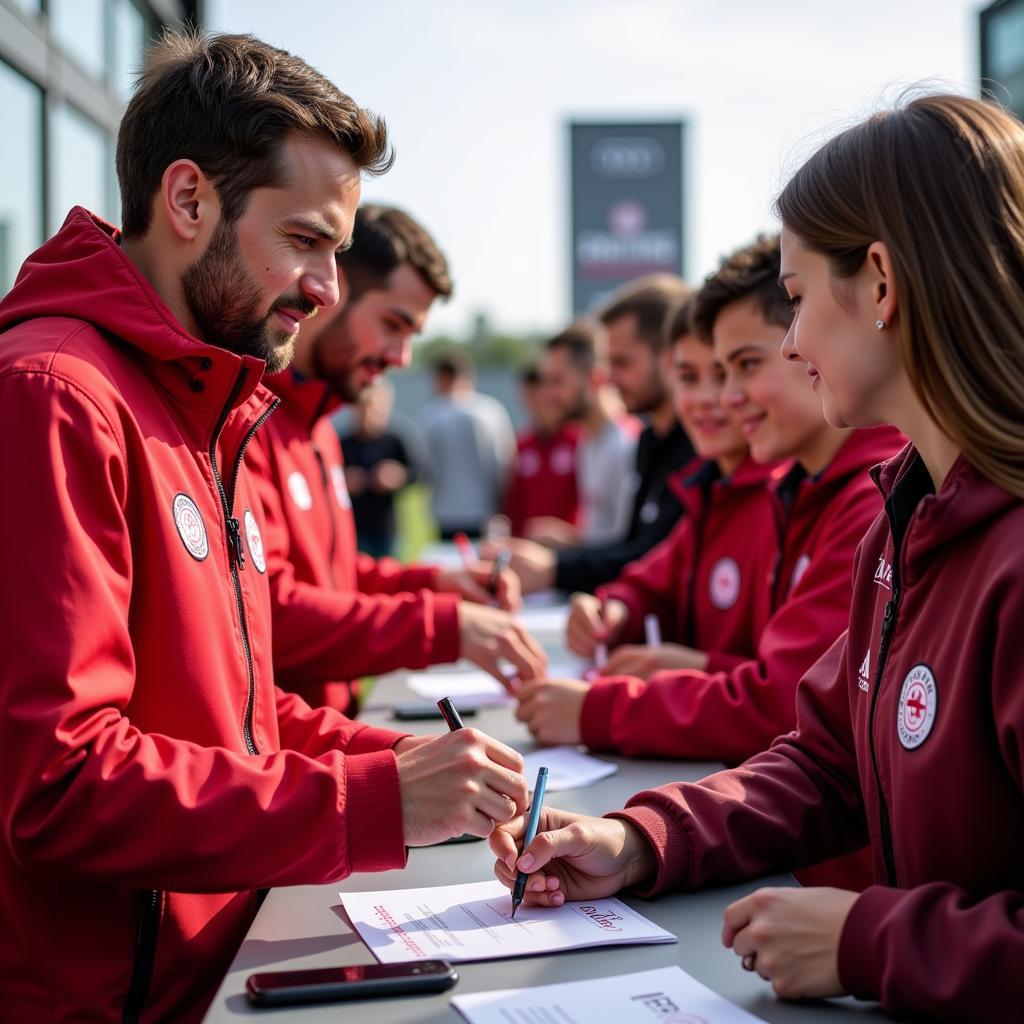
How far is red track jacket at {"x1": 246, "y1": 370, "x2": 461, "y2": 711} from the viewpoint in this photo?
2551mm

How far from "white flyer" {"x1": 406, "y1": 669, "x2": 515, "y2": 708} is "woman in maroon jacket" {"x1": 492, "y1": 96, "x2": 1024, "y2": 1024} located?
129 cm

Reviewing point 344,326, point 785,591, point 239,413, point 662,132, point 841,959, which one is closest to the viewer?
point 841,959

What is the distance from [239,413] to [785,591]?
127cm

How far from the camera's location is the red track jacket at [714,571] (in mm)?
2721

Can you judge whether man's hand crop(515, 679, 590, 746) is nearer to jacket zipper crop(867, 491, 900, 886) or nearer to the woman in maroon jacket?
the woman in maroon jacket

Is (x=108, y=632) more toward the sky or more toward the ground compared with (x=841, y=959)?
more toward the sky

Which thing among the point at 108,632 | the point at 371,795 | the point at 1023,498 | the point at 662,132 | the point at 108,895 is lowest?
the point at 108,895

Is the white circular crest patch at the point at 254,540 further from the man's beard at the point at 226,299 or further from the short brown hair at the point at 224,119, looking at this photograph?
the short brown hair at the point at 224,119

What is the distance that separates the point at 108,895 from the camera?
1.38 m

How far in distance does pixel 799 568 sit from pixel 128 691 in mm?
1467

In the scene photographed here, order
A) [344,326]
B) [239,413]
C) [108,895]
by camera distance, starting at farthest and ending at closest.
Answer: [344,326] → [239,413] → [108,895]

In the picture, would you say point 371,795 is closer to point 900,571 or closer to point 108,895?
point 108,895

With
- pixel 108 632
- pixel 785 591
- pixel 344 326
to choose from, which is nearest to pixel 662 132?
pixel 344 326

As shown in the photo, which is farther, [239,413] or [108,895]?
[239,413]
